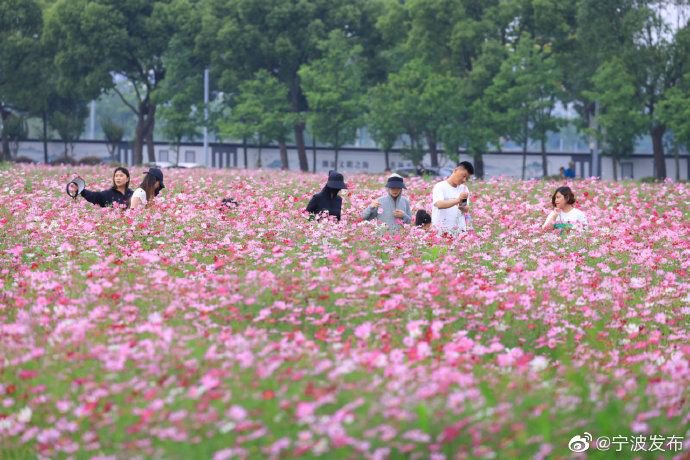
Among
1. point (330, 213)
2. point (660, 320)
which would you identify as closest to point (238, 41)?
point (330, 213)

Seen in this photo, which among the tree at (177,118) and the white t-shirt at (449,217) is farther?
the tree at (177,118)

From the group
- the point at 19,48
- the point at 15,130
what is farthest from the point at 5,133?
the point at 19,48

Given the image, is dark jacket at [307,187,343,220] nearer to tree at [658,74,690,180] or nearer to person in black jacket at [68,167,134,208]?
person in black jacket at [68,167,134,208]

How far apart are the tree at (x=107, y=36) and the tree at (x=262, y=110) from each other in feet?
15.9

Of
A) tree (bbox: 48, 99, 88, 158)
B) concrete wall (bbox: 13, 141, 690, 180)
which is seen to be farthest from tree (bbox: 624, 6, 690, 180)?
tree (bbox: 48, 99, 88, 158)

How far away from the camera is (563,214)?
15.2 metres

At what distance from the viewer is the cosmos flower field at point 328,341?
18.6ft

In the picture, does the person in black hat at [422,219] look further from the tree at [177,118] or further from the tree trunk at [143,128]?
the tree trunk at [143,128]

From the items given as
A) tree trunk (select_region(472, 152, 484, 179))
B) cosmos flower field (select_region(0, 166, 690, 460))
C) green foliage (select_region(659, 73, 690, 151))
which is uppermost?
green foliage (select_region(659, 73, 690, 151))

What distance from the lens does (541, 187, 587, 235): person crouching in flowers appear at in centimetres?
1486

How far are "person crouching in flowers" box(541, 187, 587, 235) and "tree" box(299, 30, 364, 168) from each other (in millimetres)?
45132

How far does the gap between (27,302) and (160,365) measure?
272 centimetres

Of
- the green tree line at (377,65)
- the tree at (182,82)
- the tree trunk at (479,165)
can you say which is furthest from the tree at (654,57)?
the tree at (182,82)

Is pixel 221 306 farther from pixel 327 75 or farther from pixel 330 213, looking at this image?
pixel 327 75
